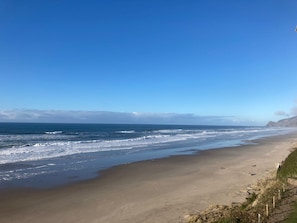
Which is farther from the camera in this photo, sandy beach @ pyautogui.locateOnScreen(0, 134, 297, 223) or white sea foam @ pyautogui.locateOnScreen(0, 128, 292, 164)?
white sea foam @ pyautogui.locateOnScreen(0, 128, 292, 164)

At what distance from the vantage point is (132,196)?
591 inches

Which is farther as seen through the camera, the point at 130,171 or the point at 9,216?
the point at 130,171

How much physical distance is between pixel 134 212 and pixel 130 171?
9943mm

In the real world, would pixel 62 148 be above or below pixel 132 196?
above

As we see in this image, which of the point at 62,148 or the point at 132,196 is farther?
the point at 62,148

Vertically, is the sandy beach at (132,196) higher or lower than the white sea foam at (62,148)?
lower

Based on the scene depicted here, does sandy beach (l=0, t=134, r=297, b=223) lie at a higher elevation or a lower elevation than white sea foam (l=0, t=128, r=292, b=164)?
lower

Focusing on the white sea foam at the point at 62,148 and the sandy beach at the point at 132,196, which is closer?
the sandy beach at the point at 132,196

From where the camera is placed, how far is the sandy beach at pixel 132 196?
12.0 m

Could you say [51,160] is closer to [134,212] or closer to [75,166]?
[75,166]

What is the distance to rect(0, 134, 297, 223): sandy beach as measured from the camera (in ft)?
39.2

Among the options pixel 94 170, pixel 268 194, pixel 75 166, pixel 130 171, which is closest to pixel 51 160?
pixel 75 166

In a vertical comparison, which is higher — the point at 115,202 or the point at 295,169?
the point at 295,169

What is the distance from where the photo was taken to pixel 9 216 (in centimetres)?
1194
